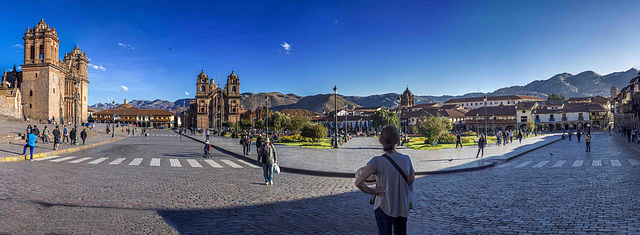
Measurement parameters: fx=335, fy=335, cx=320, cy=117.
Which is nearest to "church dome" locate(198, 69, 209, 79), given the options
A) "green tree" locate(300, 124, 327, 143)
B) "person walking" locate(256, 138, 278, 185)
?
"green tree" locate(300, 124, 327, 143)

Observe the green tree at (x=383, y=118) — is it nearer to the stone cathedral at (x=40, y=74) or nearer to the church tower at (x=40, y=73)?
the stone cathedral at (x=40, y=74)

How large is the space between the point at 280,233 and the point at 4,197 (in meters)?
6.66

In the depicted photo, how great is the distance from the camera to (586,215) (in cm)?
609

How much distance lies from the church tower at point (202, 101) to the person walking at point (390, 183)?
111 meters

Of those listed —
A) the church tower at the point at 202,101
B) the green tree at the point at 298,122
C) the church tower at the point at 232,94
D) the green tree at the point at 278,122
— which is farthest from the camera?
the church tower at the point at 202,101

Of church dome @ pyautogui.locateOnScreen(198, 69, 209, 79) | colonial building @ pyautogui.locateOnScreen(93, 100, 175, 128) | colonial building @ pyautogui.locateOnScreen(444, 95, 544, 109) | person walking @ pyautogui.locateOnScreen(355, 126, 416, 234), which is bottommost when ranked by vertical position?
person walking @ pyautogui.locateOnScreen(355, 126, 416, 234)

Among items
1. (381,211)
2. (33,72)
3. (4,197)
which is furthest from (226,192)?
(33,72)

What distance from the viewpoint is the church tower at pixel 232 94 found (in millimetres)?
105938

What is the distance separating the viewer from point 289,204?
7.24 metres

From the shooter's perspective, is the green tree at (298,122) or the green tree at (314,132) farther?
the green tree at (298,122)

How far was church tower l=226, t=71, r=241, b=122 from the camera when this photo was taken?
105938mm

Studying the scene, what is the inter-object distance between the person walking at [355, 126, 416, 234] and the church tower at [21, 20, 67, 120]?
265ft

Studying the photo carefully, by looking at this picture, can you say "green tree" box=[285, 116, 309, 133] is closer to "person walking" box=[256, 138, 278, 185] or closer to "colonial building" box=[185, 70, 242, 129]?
"person walking" box=[256, 138, 278, 185]

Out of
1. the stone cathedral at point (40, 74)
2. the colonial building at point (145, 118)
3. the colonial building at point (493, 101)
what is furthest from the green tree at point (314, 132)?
the colonial building at point (493, 101)
